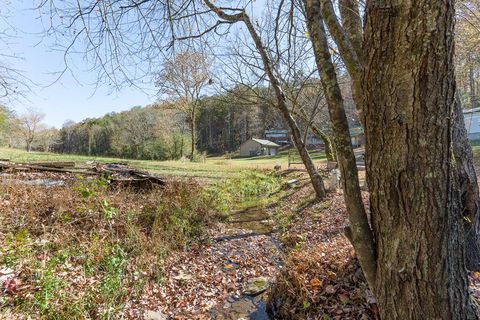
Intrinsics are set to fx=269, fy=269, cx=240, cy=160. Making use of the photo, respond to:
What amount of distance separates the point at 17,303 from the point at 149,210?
301 cm

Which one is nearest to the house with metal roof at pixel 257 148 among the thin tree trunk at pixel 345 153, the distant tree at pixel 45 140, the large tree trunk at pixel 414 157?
the distant tree at pixel 45 140

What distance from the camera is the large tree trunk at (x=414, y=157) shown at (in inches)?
52.3

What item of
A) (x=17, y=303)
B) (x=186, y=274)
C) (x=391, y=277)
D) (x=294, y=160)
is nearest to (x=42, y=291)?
(x=17, y=303)

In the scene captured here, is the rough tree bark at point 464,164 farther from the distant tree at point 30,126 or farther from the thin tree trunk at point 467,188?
the distant tree at point 30,126

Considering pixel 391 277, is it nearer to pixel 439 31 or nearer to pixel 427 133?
pixel 427 133

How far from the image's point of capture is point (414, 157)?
4.60 ft

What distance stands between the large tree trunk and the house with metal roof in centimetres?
3947

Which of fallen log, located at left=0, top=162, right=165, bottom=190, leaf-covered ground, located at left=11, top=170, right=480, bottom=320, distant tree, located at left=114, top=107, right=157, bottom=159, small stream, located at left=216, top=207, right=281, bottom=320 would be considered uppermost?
distant tree, located at left=114, top=107, right=157, bottom=159

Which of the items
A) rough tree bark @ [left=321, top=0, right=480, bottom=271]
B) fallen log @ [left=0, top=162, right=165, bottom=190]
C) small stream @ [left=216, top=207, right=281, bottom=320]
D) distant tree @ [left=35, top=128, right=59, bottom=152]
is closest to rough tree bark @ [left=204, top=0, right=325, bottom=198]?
small stream @ [left=216, top=207, right=281, bottom=320]

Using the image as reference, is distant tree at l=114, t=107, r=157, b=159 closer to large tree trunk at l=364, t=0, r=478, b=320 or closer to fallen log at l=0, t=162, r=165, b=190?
fallen log at l=0, t=162, r=165, b=190

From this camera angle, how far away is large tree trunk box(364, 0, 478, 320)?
1.33 m

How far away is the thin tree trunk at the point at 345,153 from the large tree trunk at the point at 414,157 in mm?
145

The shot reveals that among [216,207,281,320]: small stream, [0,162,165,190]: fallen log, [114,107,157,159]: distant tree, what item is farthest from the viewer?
[114,107,157,159]: distant tree

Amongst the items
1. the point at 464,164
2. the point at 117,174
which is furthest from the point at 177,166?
the point at 464,164
